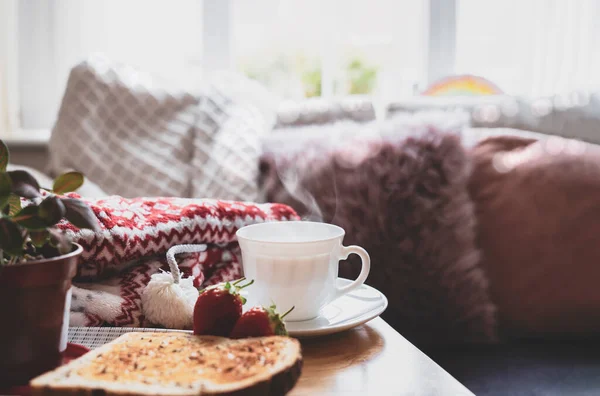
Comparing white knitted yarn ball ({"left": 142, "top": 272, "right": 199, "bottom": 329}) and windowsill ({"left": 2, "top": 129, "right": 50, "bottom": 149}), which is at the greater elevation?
windowsill ({"left": 2, "top": 129, "right": 50, "bottom": 149})

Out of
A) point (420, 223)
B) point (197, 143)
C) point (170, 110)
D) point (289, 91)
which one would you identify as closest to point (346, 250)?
point (420, 223)

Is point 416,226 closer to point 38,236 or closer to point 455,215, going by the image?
point 455,215

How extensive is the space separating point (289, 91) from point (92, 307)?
6.32 feet

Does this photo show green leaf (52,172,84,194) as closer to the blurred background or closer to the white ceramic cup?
the white ceramic cup

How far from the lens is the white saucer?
2.27 ft

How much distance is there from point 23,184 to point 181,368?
23cm

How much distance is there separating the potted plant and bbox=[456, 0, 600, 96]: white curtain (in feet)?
7.26

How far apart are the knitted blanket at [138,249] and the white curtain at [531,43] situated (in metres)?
1.86

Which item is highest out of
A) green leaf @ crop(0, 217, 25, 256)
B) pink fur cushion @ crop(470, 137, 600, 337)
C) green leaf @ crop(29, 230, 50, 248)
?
green leaf @ crop(0, 217, 25, 256)

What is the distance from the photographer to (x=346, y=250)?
0.77 metres

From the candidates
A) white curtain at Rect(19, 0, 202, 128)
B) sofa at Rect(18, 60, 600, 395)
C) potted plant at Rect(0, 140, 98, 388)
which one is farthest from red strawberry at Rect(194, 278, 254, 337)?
white curtain at Rect(19, 0, 202, 128)

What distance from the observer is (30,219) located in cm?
52

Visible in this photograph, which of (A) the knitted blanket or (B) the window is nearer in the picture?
(A) the knitted blanket

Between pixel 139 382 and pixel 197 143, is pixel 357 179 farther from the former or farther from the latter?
pixel 139 382
